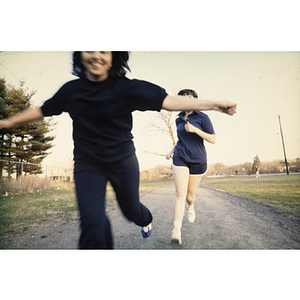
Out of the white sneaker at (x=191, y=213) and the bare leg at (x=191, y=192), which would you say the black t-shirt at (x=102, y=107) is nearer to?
the bare leg at (x=191, y=192)

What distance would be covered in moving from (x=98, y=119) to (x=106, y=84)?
0.26 metres

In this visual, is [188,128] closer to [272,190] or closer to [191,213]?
[191,213]

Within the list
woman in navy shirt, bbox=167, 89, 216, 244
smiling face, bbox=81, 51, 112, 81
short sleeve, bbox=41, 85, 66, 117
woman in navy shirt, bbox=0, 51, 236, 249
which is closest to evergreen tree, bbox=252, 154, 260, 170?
woman in navy shirt, bbox=167, 89, 216, 244

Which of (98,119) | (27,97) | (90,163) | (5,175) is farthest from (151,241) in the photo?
(27,97)

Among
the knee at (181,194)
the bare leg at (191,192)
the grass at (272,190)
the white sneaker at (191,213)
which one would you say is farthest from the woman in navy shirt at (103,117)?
the grass at (272,190)

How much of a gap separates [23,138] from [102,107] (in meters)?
2.14

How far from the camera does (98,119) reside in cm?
135

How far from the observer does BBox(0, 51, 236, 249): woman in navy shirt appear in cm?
129

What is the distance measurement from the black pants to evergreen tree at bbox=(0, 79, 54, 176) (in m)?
1.78

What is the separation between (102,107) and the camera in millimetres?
1339

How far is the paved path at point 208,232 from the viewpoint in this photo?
2.19 m

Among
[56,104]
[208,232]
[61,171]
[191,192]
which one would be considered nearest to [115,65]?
[56,104]

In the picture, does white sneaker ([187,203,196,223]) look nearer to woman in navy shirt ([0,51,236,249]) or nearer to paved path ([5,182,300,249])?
paved path ([5,182,300,249])

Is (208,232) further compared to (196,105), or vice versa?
(208,232)
